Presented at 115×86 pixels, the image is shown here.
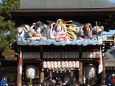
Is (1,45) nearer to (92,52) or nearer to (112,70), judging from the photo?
(92,52)

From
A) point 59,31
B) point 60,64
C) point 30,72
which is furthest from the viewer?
point 30,72

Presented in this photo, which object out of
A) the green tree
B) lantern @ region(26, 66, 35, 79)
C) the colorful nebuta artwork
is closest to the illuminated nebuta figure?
the colorful nebuta artwork

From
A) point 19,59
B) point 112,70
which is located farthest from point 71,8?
point 112,70

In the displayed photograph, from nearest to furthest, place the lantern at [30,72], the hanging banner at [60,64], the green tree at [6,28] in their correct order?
the green tree at [6,28] < the hanging banner at [60,64] < the lantern at [30,72]

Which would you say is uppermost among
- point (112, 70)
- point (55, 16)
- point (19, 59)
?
point (55, 16)

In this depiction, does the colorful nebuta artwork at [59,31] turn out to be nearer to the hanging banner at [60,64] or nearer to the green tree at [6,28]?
the hanging banner at [60,64]

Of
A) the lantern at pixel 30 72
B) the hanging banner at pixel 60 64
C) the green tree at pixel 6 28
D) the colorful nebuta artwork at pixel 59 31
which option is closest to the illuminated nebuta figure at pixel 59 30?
the colorful nebuta artwork at pixel 59 31

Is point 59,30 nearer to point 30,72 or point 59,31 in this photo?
point 59,31

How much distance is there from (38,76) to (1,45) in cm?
700

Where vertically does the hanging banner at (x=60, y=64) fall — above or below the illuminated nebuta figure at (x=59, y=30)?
below

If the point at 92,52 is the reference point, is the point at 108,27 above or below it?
above

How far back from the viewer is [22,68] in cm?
2300

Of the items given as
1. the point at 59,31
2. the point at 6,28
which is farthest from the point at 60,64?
the point at 6,28

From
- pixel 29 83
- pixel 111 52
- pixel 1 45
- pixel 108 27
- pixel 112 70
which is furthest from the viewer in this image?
pixel 111 52
